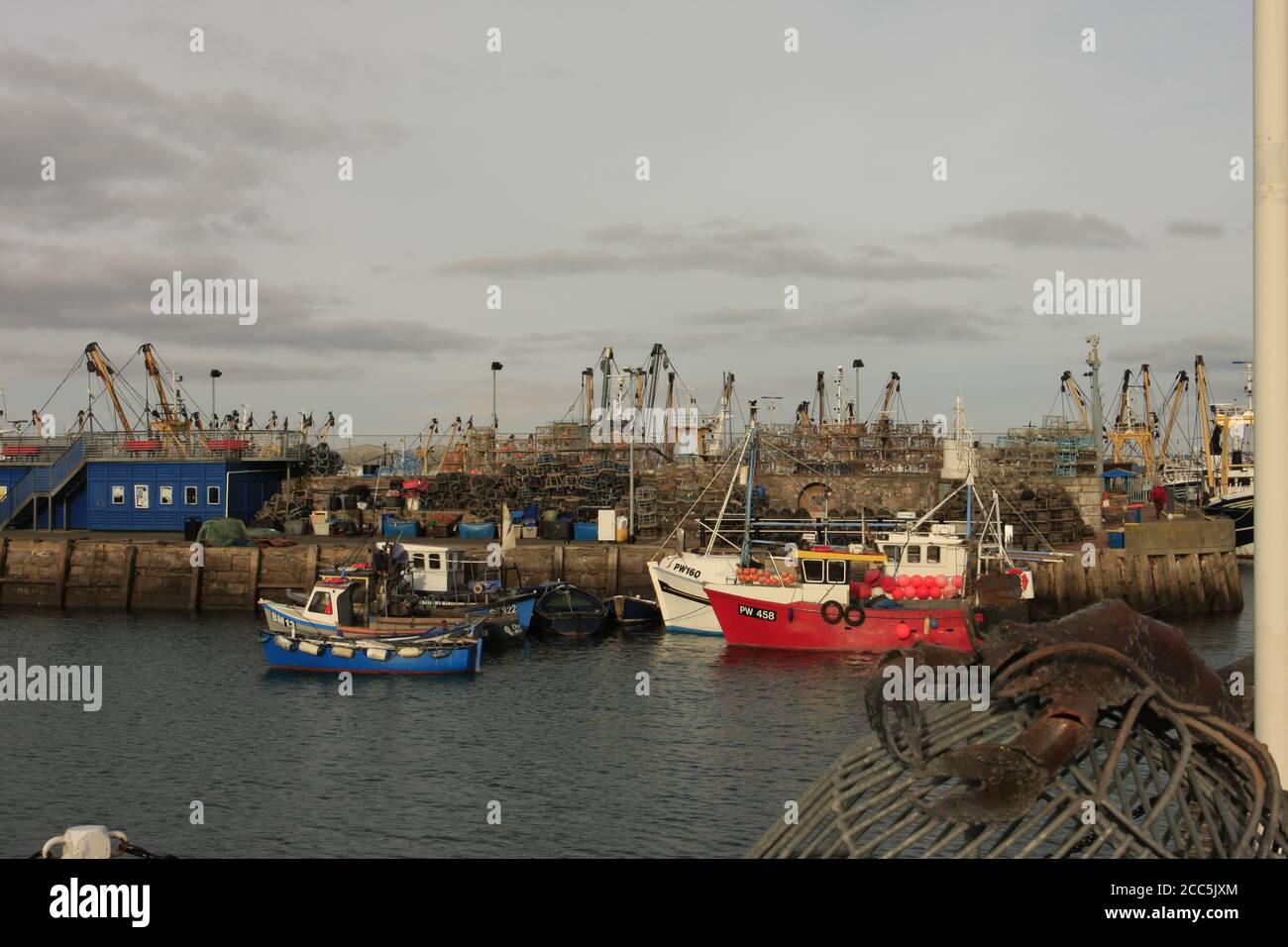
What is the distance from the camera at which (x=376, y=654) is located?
1646 inches

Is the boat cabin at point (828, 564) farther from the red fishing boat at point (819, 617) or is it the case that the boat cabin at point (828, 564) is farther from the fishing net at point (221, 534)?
the fishing net at point (221, 534)

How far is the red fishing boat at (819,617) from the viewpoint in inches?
1773

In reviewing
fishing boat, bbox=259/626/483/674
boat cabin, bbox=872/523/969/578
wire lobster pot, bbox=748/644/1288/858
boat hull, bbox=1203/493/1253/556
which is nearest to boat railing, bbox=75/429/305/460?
fishing boat, bbox=259/626/483/674

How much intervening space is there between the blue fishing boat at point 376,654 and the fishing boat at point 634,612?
11244 millimetres

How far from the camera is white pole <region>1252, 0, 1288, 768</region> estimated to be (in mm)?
5328

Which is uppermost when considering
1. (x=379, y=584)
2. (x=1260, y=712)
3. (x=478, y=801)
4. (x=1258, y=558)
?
(x=1258, y=558)

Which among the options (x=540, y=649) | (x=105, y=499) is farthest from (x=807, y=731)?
(x=105, y=499)

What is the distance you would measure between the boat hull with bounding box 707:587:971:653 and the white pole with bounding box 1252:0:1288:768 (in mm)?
39594

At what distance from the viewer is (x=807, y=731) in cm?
3297

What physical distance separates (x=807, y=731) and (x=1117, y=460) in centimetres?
9351

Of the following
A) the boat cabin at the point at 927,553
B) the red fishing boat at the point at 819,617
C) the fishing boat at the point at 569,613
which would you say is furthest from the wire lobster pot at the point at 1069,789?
the fishing boat at the point at 569,613

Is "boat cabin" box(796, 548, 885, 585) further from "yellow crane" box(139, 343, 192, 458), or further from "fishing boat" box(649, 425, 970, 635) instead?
"yellow crane" box(139, 343, 192, 458)
